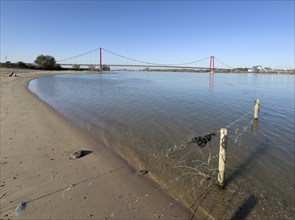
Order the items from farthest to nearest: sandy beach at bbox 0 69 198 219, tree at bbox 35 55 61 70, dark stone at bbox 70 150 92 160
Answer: tree at bbox 35 55 61 70
dark stone at bbox 70 150 92 160
sandy beach at bbox 0 69 198 219

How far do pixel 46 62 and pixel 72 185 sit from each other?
91501mm

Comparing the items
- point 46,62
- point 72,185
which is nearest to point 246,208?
point 72,185

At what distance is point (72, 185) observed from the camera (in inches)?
177

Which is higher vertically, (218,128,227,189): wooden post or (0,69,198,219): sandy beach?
(218,128,227,189): wooden post

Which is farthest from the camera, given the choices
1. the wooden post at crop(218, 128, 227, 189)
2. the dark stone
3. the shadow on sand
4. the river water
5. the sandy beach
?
the dark stone

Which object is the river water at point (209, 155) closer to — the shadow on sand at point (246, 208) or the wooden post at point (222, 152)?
the shadow on sand at point (246, 208)

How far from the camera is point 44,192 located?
4211mm

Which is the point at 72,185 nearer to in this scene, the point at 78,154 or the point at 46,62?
the point at 78,154

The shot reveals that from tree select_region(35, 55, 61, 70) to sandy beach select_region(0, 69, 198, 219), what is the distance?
87.0 metres

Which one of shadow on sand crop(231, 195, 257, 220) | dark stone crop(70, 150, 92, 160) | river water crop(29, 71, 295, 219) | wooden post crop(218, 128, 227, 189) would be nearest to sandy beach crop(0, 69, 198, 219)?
dark stone crop(70, 150, 92, 160)

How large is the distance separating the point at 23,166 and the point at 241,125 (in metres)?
9.73

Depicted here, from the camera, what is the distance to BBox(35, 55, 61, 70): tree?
274 feet

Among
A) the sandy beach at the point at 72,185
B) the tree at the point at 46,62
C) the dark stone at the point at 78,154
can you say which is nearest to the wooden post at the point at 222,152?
the sandy beach at the point at 72,185

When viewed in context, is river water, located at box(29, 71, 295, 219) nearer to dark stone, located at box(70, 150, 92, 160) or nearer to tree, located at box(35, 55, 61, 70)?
dark stone, located at box(70, 150, 92, 160)
